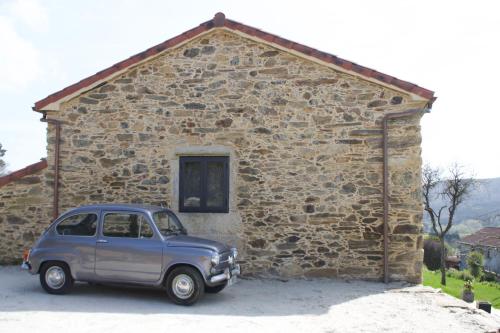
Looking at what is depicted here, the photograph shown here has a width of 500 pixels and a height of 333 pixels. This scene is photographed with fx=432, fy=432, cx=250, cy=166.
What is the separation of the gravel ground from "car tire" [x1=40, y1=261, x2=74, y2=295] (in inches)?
5.8

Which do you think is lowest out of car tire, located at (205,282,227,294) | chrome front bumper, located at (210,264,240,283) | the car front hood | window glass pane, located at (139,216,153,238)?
car tire, located at (205,282,227,294)

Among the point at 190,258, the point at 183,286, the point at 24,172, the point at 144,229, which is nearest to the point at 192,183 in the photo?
the point at 144,229

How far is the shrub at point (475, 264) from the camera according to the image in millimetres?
32375

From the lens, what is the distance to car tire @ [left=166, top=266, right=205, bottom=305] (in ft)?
21.7

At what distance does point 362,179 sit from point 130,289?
498 centimetres

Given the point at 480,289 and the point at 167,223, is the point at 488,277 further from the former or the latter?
the point at 167,223

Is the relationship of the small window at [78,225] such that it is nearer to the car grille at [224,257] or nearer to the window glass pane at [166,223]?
the window glass pane at [166,223]

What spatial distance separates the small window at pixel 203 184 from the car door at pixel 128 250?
2.27m

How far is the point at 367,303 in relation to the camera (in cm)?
711

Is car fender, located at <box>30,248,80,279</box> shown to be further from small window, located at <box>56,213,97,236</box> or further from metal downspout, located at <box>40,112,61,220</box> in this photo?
metal downspout, located at <box>40,112,61,220</box>

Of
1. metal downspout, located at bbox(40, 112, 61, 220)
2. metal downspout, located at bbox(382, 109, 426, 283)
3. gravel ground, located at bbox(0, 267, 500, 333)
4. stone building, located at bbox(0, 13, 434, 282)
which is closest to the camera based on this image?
gravel ground, located at bbox(0, 267, 500, 333)

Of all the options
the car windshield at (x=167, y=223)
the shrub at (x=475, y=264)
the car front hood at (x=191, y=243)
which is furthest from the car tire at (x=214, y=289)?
the shrub at (x=475, y=264)

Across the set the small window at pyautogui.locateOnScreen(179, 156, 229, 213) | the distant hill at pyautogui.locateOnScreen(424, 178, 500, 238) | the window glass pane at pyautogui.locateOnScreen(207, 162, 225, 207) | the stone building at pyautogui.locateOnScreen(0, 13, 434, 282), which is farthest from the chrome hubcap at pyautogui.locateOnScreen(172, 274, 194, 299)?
the distant hill at pyautogui.locateOnScreen(424, 178, 500, 238)

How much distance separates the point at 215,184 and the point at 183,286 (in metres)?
3.00
